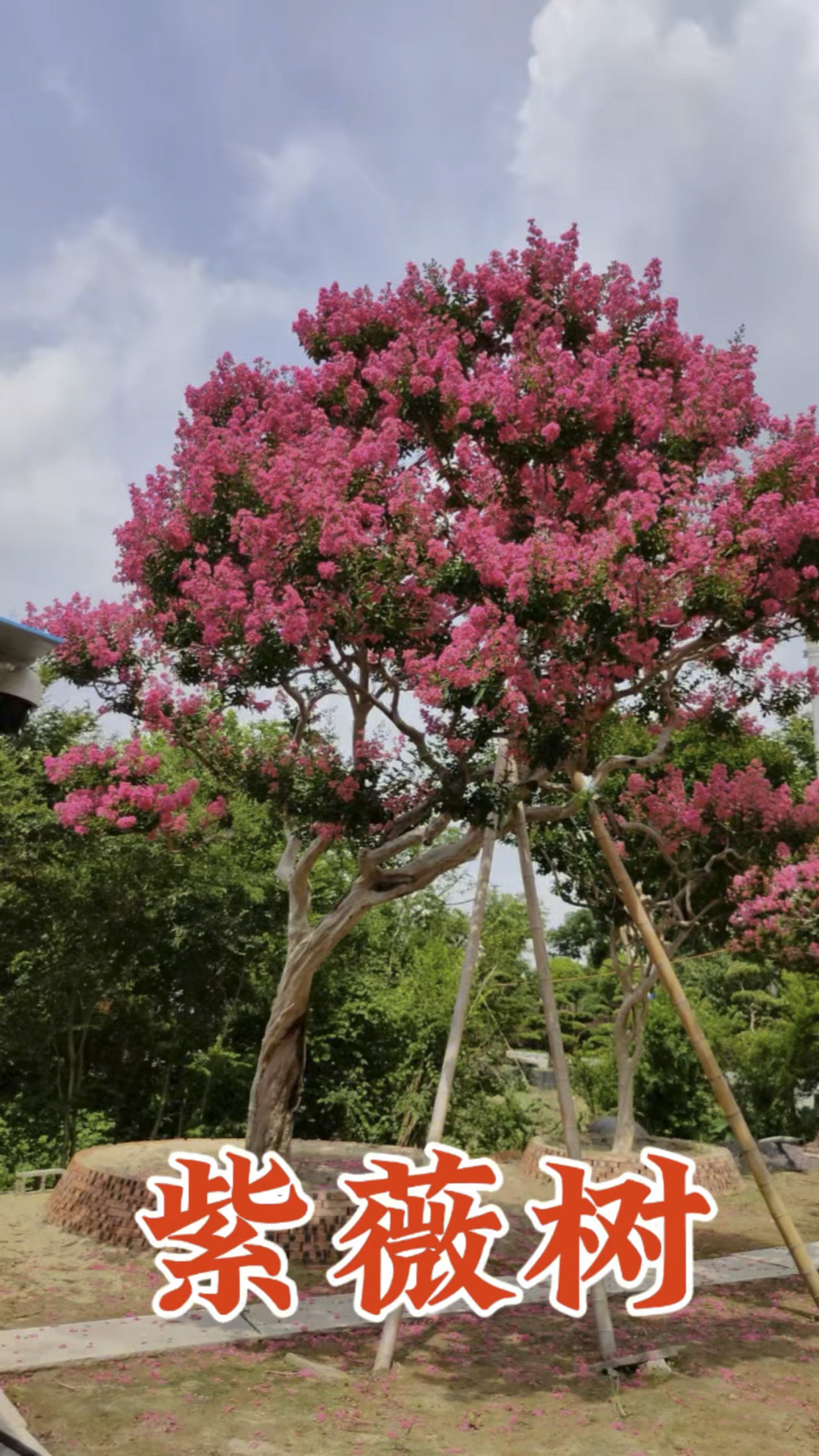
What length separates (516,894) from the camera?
18969mm

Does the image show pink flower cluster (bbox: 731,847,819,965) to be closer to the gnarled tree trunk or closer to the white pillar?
the gnarled tree trunk

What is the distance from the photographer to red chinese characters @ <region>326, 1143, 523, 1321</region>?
6238mm

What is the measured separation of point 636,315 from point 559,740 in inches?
154

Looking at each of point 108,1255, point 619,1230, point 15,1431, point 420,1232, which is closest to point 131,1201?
point 108,1255

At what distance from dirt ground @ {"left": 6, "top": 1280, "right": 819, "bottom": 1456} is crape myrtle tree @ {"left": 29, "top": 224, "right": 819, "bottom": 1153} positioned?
10.6 feet

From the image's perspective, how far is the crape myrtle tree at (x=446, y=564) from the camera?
714 cm

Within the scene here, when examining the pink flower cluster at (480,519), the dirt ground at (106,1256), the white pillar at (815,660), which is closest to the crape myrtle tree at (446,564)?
the pink flower cluster at (480,519)

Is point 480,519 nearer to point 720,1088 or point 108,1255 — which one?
point 720,1088

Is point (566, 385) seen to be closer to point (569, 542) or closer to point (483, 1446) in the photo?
point (569, 542)

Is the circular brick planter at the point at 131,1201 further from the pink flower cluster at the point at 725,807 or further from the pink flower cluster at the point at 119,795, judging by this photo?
the pink flower cluster at the point at 725,807

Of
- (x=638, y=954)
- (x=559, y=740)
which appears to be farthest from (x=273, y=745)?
(x=638, y=954)

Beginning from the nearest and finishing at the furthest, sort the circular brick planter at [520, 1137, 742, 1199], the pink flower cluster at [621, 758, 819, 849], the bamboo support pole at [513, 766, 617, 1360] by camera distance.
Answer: the bamboo support pole at [513, 766, 617, 1360]
the pink flower cluster at [621, 758, 819, 849]
the circular brick planter at [520, 1137, 742, 1199]

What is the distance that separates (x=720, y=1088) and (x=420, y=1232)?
1.94 meters

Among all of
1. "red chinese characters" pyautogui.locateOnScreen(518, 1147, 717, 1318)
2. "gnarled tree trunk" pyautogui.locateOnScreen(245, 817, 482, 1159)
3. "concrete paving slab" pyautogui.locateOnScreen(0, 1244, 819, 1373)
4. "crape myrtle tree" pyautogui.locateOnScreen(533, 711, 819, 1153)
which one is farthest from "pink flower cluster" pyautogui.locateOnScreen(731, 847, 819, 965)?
"red chinese characters" pyautogui.locateOnScreen(518, 1147, 717, 1318)
